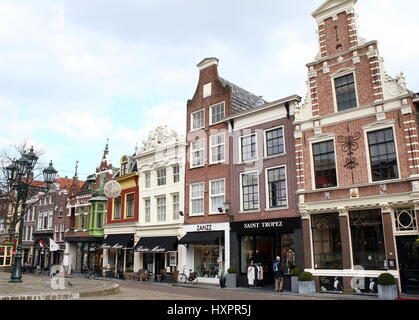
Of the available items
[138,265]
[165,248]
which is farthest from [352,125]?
[138,265]

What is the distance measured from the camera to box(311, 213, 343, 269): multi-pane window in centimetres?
1898

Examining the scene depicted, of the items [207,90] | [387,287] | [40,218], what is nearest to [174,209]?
[207,90]

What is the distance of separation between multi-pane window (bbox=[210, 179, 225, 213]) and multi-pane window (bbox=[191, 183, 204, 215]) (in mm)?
1067

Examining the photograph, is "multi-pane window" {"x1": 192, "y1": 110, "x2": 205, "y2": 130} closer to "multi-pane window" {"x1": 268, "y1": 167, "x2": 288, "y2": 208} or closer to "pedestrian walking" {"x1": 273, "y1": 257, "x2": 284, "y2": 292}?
"multi-pane window" {"x1": 268, "y1": 167, "x2": 288, "y2": 208}

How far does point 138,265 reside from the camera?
3092 cm

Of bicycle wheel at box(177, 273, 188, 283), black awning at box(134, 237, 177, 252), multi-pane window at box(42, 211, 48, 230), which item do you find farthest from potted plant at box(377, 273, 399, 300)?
multi-pane window at box(42, 211, 48, 230)

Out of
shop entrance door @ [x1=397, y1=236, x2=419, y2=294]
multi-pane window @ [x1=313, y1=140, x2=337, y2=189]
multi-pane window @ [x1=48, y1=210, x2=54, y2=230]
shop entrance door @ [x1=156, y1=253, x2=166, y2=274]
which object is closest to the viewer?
shop entrance door @ [x1=397, y1=236, x2=419, y2=294]

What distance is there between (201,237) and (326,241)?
9135mm

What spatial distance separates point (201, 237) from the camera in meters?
25.7

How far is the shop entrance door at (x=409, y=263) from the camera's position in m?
16.5

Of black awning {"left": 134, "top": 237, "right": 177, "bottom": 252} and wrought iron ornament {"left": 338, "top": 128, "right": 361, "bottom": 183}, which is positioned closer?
wrought iron ornament {"left": 338, "top": 128, "right": 361, "bottom": 183}

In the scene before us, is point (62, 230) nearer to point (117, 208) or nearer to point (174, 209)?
point (117, 208)

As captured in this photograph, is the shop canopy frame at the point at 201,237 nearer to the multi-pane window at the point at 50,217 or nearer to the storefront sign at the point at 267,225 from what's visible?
the storefront sign at the point at 267,225

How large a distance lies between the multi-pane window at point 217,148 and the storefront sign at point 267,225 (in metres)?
5.01
